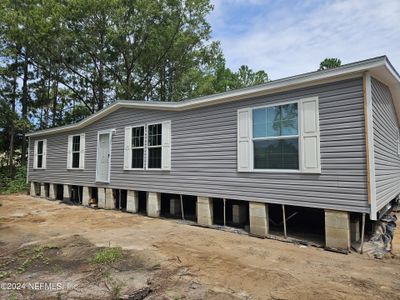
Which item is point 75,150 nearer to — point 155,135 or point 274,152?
point 155,135

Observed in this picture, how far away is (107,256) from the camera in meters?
4.34

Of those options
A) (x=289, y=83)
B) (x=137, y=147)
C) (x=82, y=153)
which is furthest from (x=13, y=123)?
(x=289, y=83)

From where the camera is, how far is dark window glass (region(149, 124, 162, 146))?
833cm

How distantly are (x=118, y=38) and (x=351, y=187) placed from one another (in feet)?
56.2

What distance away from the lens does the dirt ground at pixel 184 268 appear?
10.6 ft

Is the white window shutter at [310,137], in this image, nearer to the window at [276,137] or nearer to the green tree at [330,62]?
the window at [276,137]

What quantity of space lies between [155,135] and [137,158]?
44.9 inches

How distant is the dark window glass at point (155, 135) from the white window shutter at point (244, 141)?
296cm

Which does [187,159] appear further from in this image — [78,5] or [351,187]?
[78,5]

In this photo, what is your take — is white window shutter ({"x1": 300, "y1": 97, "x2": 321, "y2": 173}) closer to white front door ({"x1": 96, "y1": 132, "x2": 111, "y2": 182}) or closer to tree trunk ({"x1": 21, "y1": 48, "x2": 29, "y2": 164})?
white front door ({"x1": 96, "y1": 132, "x2": 111, "y2": 182})

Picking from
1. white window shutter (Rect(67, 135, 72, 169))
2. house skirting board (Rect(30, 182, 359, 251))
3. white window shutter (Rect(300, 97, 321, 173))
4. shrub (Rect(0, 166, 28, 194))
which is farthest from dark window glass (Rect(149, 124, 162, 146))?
shrub (Rect(0, 166, 28, 194))

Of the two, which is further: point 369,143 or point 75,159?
point 75,159

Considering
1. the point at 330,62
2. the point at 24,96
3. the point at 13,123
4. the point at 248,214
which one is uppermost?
the point at 330,62

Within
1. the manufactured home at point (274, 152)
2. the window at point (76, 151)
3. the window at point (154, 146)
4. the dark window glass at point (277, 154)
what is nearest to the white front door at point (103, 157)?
the manufactured home at point (274, 152)
